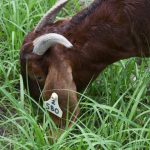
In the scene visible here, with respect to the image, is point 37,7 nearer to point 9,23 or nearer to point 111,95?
point 9,23

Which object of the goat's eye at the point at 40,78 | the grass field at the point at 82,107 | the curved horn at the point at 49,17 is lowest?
the grass field at the point at 82,107

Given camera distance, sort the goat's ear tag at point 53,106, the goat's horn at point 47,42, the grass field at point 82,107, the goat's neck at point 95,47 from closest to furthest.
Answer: the grass field at point 82,107
the goat's horn at point 47,42
the goat's ear tag at point 53,106
the goat's neck at point 95,47

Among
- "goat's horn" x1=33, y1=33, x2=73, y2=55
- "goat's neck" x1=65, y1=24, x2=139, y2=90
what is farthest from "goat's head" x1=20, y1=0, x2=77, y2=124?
"goat's neck" x1=65, y1=24, x2=139, y2=90

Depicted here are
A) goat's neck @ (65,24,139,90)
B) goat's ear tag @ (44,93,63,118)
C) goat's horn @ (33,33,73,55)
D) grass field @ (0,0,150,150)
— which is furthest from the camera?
goat's neck @ (65,24,139,90)

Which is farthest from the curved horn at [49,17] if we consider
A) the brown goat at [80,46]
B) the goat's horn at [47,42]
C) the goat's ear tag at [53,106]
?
the goat's ear tag at [53,106]

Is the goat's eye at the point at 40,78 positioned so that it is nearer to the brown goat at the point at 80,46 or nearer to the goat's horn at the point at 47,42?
the brown goat at the point at 80,46

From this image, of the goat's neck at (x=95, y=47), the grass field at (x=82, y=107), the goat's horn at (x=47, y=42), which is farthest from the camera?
the goat's neck at (x=95, y=47)

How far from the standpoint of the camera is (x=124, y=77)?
6.16 meters

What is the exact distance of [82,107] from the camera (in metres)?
5.66

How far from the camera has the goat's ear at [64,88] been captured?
536 cm

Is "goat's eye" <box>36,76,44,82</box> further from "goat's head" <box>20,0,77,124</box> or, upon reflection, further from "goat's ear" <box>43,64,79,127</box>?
"goat's ear" <box>43,64,79,127</box>

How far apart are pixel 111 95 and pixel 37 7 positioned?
1.60m

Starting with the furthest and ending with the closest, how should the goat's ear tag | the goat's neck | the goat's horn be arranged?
the goat's neck → the goat's ear tag → the goat's horn

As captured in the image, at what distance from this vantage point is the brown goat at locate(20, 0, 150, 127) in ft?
17.7
